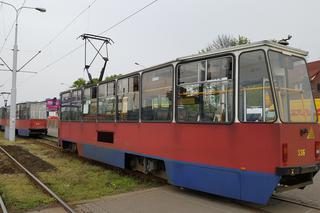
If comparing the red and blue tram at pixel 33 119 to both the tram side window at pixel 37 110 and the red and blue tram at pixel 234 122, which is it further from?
the red and blue tram at pixel 234 122

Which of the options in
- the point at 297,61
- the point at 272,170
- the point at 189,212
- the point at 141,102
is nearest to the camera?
the point at 272,170

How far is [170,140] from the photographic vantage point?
27.9 feet

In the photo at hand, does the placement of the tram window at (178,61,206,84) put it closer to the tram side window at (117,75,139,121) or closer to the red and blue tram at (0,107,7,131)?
the tram side window at (117,75,139,121)

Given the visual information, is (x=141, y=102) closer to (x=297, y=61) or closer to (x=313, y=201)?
(x=297, y=61)

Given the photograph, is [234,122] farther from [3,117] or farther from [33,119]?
[3,117]

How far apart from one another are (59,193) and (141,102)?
2.89 meters

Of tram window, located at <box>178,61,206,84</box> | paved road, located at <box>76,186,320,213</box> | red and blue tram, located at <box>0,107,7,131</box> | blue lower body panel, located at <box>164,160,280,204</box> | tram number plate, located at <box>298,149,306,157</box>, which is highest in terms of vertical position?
tram window, located at <box>178,61,206,84</box>

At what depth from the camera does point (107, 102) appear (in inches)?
466

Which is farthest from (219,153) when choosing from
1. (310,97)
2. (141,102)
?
(141,102)

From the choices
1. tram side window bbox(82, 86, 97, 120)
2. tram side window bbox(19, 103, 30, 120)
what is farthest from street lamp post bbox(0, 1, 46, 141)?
tram side window bbox(82, 86, 97, 120)

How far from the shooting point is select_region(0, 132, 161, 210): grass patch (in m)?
8.09

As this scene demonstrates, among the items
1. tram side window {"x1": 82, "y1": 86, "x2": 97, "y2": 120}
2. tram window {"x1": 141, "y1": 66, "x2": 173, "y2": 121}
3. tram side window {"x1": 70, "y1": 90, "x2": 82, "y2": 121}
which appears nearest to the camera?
tram window {"x1": 141, "y1": 66, "x2": 173, "y2": 121}

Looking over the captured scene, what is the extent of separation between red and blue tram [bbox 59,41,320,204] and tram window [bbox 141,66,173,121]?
0.02m

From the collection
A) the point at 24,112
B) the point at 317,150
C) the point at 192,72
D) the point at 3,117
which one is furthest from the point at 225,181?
the point at 3,117
